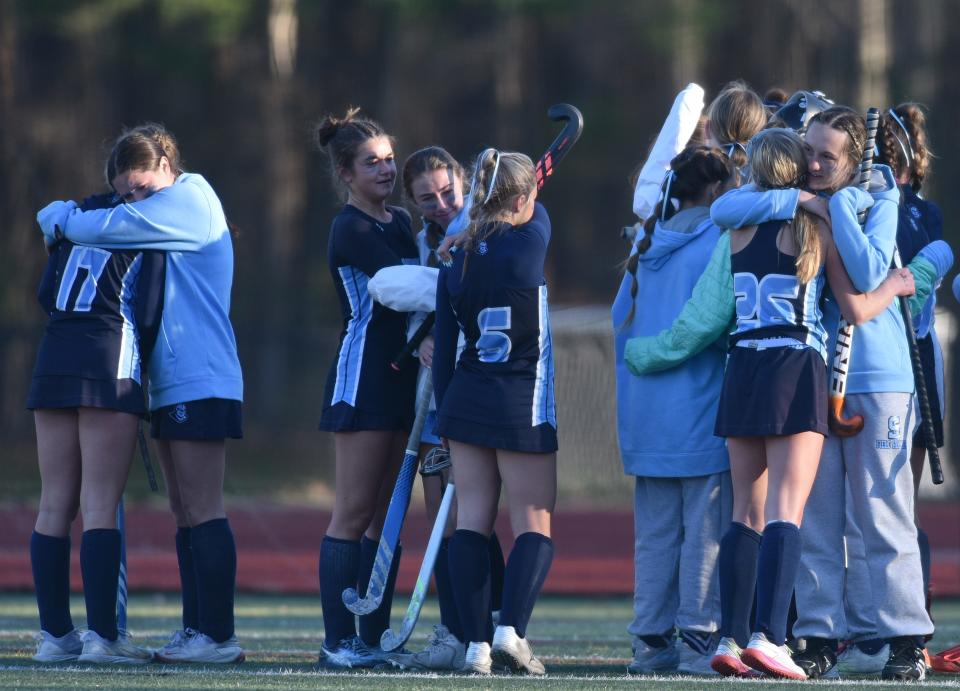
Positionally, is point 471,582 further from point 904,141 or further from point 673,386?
point 904,141

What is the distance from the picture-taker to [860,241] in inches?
195

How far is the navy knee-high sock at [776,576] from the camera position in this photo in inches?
189

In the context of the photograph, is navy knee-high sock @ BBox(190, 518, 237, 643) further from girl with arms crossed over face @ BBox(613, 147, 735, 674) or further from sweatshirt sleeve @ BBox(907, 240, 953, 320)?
sweatshirt sleeve @ BBox(907, 240, 953, 320)

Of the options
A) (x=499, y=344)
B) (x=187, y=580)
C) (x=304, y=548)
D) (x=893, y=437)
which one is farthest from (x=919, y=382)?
(x=304, y=548)

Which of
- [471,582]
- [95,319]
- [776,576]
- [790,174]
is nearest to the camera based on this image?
[776,576]

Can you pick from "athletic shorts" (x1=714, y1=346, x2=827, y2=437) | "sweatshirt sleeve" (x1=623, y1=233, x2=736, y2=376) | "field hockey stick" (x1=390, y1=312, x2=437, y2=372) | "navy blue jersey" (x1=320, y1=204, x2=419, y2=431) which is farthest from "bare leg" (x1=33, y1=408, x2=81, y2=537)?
"athletic shorts" (x1=714, y1=346, x2=827, y2=437)

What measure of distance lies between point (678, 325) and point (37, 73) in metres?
19.5

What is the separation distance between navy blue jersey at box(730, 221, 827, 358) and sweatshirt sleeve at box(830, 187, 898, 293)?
Result: 13cm

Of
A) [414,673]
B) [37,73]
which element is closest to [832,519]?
[414,673]

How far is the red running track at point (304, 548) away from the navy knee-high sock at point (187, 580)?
13.9ft

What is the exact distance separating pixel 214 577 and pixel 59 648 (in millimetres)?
581

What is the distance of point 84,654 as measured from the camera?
17.4 ft

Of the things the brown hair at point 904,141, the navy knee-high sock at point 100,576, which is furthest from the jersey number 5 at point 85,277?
the brown hair at point 904,141

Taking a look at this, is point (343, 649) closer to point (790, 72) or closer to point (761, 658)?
point (761, 658)
